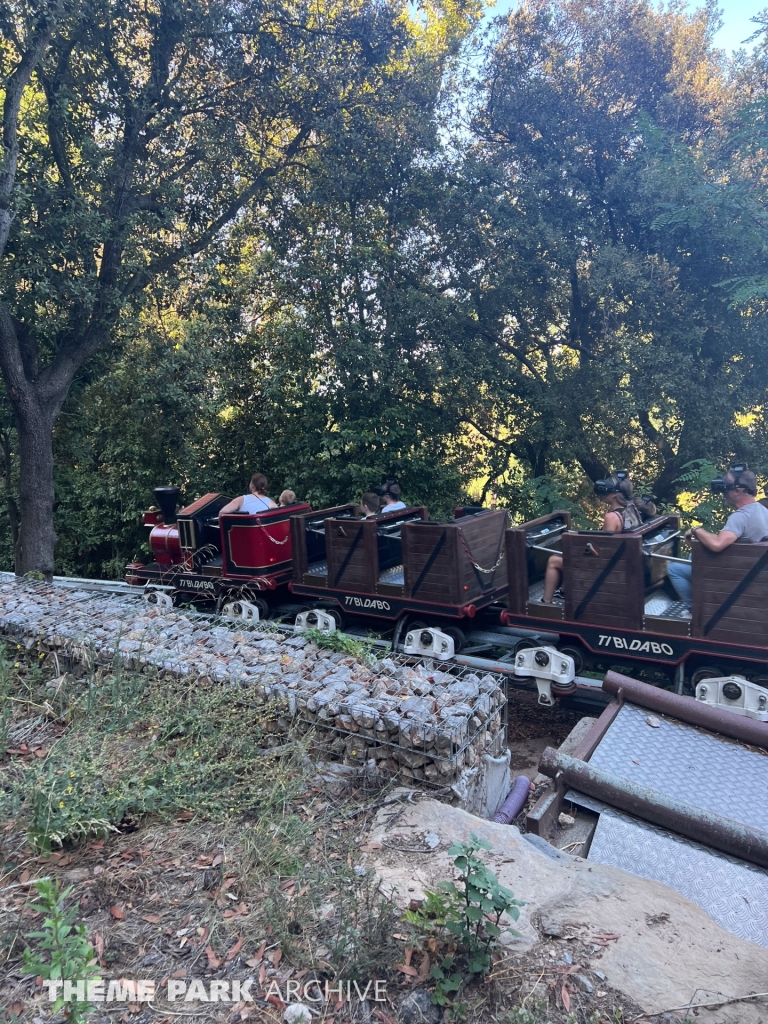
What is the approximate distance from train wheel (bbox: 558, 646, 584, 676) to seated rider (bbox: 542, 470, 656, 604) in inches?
20.0

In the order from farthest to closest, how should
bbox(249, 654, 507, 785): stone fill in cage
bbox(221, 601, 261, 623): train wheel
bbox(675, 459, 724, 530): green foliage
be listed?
bbox(675, 459, 724, 530): green foliage < bbox(221, 601, 261, 623): train wheel < bbox(249, 654, 507, 785): stone fill in cage

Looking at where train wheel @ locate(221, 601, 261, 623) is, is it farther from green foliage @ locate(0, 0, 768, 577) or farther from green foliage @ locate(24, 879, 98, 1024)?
green foliage @ locate(24, 879, 98, 1024)

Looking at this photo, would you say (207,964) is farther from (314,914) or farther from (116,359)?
(116,359)

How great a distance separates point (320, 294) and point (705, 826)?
12.2m

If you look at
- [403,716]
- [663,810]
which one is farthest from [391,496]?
[663,810]

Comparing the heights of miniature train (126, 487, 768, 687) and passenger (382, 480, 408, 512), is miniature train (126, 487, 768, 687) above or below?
below

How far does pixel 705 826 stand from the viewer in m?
3.79

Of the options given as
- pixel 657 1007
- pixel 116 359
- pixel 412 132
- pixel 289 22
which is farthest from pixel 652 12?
pixel 657 1007

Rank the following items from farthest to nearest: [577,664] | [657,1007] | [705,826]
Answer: [577,664], [705,826], [657,1007]

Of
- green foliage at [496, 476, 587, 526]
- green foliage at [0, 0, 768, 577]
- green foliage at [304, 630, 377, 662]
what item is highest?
green foliage at [0, 0, 768, 577]

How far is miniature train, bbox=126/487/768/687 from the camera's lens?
229 inches

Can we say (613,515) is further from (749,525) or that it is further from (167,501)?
(167,501)

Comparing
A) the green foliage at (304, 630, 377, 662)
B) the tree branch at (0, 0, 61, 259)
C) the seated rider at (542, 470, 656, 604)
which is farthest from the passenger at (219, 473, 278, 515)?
the tree branch at (0, 0, 61, 259)

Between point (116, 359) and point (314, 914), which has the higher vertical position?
point (116, 359)
